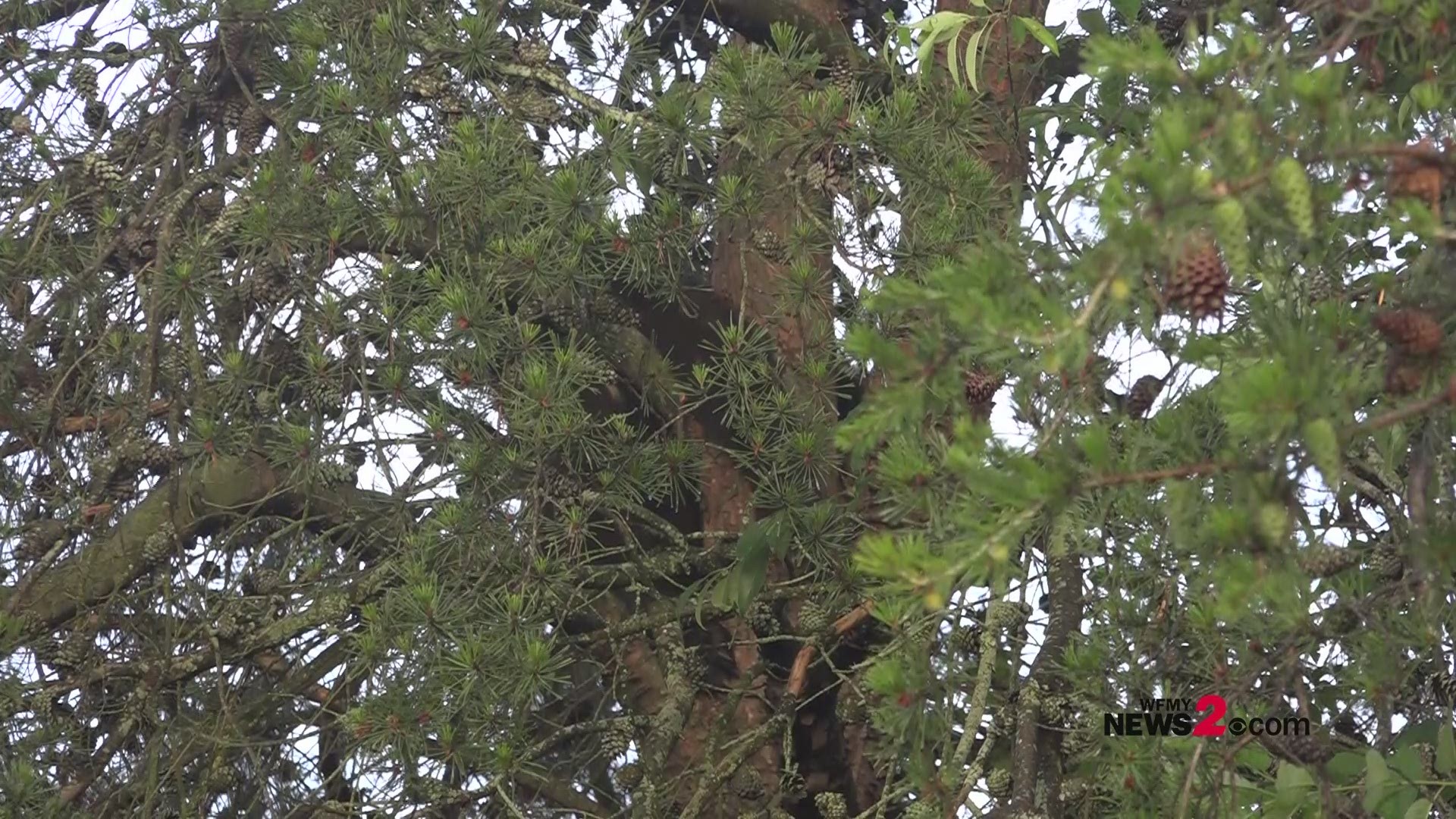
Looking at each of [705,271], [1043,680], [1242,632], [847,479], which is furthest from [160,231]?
[1242,632]

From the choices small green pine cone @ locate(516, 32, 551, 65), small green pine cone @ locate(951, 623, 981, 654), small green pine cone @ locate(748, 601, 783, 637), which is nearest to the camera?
small green pine cone @ locate(951, 623, 981, 654)

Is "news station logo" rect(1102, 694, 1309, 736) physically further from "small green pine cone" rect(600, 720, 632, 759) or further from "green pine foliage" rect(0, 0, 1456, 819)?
"small green pine cone" rect(600, 720, 632, 759)

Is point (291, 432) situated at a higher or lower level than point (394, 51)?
lower

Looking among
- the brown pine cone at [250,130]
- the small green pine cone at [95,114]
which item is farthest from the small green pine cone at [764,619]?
the small green pine cone at [95,114]

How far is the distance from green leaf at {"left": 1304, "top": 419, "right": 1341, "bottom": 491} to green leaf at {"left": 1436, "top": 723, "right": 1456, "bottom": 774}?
89cm

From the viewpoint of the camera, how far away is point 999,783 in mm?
2043

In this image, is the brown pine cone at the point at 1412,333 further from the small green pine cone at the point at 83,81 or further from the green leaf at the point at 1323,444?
the small green pine cone at the point at 83,81

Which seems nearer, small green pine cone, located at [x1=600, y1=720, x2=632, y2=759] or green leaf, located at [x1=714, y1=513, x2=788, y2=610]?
green leaf, located at [x1=714, y1=513, x2=788, y2=610]

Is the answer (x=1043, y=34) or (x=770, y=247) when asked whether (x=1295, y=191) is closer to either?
(x=1043, y=34)

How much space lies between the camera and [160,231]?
260 cm

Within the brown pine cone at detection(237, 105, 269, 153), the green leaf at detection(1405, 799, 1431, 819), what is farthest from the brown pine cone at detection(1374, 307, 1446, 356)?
the brown pine cone at detection(237, 105, 269, 153)

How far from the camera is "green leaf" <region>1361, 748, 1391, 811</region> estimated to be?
173 centimetres

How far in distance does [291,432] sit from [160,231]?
467mm

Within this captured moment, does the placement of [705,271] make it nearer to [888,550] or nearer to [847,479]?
[847,479]
